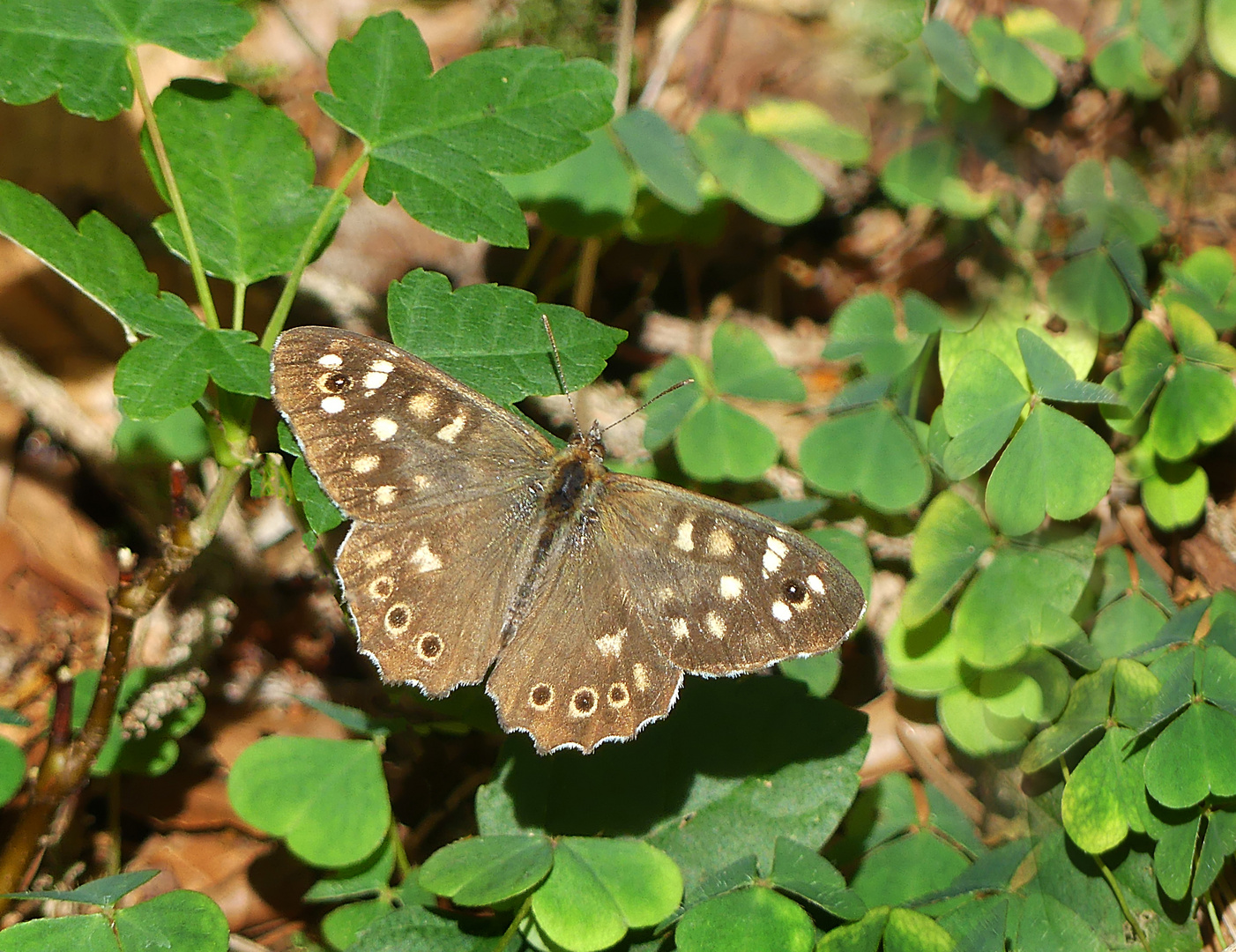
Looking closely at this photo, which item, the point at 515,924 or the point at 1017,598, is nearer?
the point at 515,924

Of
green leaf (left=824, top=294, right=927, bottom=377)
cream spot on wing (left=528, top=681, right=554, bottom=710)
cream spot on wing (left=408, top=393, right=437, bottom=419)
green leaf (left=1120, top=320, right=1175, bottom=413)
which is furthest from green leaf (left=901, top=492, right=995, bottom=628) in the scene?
cream spot on wing (left=408, top=393, right=437, bottom=419)

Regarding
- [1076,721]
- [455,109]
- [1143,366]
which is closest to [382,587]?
[455,109]

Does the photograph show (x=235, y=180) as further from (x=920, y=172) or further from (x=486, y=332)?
(x=920, y=172)

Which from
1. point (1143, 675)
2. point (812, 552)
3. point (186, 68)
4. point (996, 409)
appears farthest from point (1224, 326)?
point (186, 68)

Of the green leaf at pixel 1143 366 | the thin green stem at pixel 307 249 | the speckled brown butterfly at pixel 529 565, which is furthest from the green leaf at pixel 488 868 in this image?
the green leaf at pixel 1143 366

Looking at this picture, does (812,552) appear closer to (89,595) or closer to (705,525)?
(705,525)

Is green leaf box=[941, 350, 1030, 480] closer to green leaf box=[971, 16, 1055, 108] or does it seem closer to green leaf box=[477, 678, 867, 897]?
green leaf box=[477, 678, 867, 897]
